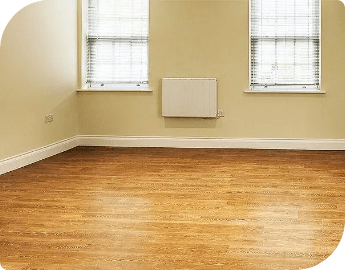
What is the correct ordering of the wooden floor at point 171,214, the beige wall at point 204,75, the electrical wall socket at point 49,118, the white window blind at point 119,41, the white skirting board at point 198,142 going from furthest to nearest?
1. the white window blind at point 119,41
2. the white skirting board at point 198,142
3. the beige wall at point 204,75
4. the electrical wall socket at point 49,118
5. the wooden floor at point 171,214

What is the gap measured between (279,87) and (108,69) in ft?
8.20

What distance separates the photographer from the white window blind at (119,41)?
7188 mm

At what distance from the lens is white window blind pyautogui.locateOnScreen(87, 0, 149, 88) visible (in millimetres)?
7188

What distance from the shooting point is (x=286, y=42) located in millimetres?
7000

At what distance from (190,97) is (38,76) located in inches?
85.2

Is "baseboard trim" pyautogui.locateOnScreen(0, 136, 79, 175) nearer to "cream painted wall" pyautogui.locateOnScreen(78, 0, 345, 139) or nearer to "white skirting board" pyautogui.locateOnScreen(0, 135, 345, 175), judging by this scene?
"white skirting board" pyautogui.locateOnScreen(0, 135, 345, 175)

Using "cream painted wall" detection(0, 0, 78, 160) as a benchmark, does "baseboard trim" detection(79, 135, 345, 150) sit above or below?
below

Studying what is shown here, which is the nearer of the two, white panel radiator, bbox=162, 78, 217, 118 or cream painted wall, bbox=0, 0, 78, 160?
cream painted wall, bbox=0, 0, 78, 160

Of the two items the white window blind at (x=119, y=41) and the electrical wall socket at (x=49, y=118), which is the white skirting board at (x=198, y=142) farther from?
the white window blind at (x=119, y=41)

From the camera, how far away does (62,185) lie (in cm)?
446

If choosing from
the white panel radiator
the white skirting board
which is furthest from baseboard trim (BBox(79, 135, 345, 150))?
the white panel radiator

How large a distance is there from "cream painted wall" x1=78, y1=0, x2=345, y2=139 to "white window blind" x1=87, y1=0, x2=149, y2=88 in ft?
0.65

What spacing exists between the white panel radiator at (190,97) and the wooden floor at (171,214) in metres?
1.33

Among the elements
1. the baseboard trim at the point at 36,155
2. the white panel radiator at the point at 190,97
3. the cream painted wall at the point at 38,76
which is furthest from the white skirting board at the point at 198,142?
the white panel radiator at the point at 190,97
